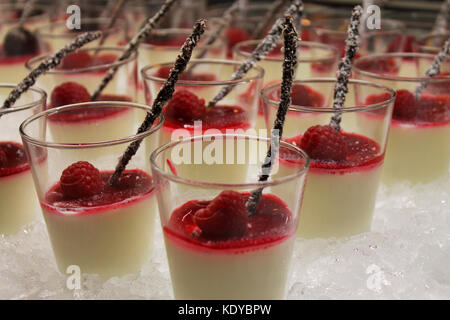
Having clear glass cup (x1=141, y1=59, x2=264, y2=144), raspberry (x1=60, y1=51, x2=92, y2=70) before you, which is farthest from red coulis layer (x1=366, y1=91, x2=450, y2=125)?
raspberry (x1=60, y1=51, x2=92, y2=70)

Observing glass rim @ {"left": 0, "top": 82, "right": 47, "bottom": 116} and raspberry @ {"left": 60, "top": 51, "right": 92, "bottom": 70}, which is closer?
glass rim @ {"left": 0, "top": 82, "right": 47, "bottom": 116}

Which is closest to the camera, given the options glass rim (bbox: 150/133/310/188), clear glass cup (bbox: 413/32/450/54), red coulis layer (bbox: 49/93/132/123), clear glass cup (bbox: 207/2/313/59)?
glass rim (bbox: 150/133/310/188)

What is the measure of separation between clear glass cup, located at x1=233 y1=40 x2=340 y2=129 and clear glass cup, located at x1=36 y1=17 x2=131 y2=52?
1.93ft

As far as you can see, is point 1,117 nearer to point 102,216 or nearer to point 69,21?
point 102,216

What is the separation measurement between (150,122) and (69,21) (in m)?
1.40

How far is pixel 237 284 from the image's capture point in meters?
0.97

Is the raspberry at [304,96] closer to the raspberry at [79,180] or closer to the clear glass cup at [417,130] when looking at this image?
the clear glass cup at [417,130]

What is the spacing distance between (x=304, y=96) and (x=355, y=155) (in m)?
0.25

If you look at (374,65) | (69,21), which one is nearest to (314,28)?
(374,65)

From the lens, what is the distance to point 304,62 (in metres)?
1.66

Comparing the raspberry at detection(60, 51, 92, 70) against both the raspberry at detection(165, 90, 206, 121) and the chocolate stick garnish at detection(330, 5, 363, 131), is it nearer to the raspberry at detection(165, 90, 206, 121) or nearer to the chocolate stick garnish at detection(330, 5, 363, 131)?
the raspberry at detection(165, 90, 206, 121)

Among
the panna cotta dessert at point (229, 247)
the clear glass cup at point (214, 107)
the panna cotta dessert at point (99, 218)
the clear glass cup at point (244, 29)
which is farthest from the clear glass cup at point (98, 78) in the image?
the panna cotta dessert at point (229, 247)

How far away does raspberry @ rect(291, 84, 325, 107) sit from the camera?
1.43 metres
